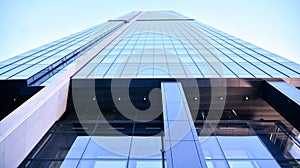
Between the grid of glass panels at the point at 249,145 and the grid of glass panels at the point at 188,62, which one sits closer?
→ the grid of glass panels at the point at 249,145

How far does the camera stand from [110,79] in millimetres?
12969

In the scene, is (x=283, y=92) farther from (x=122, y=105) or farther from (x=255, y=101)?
(x=122, y=105)

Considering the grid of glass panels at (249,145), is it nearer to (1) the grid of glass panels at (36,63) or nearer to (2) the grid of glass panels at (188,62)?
(2) the grid of glass panels at (188,62)

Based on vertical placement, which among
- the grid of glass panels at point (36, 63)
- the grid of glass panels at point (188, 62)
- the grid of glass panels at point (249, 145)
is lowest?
the grid of glass panels at point (249, 145)

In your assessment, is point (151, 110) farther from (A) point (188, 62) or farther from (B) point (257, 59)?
(B) point (257, 59)

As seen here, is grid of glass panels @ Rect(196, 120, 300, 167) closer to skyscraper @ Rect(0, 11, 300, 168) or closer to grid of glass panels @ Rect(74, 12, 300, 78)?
skyscraper @ Rect(0, 11, 300, 168)

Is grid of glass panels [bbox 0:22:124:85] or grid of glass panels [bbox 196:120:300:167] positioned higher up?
grid of glass panels [bbox 0:22:124:85]

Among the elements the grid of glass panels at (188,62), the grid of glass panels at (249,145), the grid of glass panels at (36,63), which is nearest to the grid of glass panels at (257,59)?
the grid of glass panels at (188,62)

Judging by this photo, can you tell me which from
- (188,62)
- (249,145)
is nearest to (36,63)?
(188,62)

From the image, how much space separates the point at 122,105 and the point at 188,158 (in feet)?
23.1

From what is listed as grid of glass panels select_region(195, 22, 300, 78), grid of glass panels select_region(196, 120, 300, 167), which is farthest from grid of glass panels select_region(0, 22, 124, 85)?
grid of glass panels select_region(195, 22, 300, 78)

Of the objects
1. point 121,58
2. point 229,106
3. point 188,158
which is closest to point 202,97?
point 229,106

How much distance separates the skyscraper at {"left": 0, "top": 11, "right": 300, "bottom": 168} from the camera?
28.6 feet

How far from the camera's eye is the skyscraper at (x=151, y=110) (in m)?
8.72
